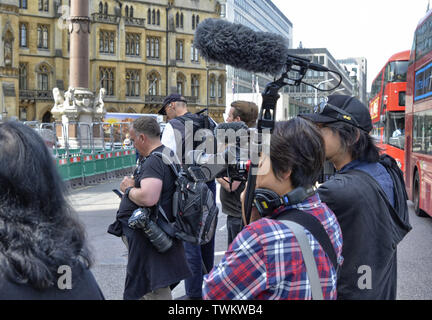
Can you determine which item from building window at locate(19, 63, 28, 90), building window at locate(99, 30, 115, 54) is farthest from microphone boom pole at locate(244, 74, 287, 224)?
building window at locate(99, 30, 115, 54)

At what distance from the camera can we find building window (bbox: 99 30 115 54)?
56.0m

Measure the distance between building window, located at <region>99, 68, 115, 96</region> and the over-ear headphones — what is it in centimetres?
5551

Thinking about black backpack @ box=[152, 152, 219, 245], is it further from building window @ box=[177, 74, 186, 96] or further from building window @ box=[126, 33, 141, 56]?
building window @ box=[177, 74, 186, 96]

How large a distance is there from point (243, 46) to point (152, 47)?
59.6 meters

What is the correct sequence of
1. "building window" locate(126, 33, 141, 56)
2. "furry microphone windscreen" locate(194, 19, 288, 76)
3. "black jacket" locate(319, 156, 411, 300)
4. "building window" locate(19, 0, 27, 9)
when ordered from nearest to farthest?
"furry microphone windscreen" locate(194, 19, 288, 76) → "black jacket" locate(319, 156, 411, 300) → "building window" locate(19, 0, 27, 9) → "building window" locate(126, 33, 141, 56)

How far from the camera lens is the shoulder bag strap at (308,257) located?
72.3 inches

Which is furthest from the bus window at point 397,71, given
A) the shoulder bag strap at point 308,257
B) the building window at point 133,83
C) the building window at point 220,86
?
the building window at point 220,86

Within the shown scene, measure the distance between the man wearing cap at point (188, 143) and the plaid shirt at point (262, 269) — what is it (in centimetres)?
338

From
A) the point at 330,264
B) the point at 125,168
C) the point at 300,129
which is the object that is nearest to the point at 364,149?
the point at 300,129

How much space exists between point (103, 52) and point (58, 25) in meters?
5.54

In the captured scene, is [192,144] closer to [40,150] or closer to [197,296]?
[197,296]

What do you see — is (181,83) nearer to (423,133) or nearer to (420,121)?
(420,121)

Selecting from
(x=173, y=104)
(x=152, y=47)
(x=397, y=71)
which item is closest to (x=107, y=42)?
(x=152, y=47)

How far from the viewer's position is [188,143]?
5.59 metres
